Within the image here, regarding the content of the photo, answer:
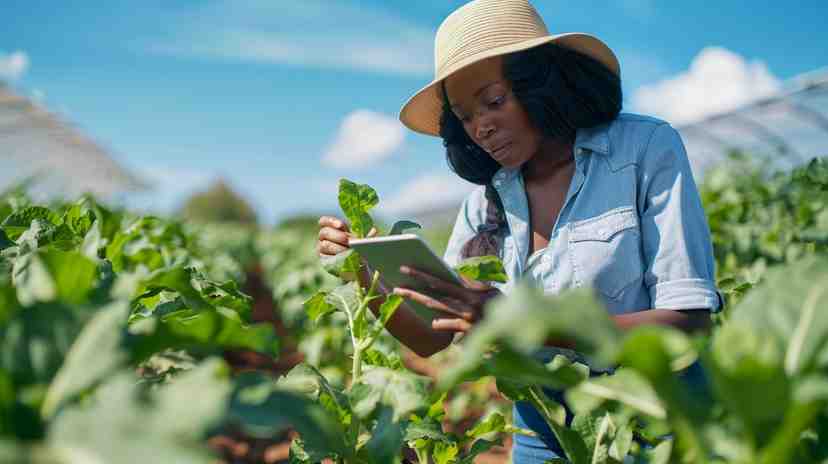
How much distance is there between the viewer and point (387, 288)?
1.78 m

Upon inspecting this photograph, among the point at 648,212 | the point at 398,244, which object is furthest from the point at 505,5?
the point at 398,244

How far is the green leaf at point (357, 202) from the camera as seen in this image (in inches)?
60.4

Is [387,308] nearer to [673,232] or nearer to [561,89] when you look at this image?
[673,232]

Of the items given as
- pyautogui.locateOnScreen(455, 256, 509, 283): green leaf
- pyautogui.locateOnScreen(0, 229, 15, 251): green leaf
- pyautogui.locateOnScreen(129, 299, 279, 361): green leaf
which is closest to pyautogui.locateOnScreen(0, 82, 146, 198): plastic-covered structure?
pyautogui.locateOnScreen(0, 229, 15, 251): green leaf

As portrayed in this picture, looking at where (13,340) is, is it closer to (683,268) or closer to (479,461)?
(683,268)

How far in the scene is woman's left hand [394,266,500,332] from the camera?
1.36m

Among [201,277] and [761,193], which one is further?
[761,193]

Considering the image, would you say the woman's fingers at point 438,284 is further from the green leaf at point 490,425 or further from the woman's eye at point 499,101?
the woman's eye at point 499,101

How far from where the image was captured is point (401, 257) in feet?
4.56

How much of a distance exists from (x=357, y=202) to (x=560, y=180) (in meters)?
0.74

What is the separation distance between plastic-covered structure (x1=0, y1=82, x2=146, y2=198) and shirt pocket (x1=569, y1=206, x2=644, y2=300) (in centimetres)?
945

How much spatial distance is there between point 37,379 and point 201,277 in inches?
37.0

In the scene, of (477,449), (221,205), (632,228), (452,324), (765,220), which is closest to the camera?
(452,324)

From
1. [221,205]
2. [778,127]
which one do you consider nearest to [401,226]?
[778,127]
